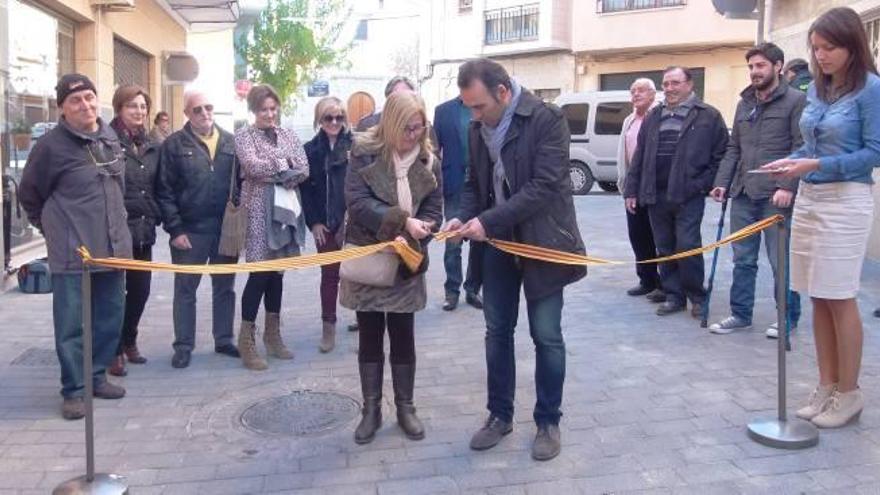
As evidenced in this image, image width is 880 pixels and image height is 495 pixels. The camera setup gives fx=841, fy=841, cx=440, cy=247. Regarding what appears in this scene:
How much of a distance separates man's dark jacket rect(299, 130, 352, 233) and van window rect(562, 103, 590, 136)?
12.9m

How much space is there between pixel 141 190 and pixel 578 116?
1399cm

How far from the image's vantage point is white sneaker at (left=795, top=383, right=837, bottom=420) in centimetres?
429

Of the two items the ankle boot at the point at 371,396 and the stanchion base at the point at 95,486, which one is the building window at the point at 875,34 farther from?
the stanchion base at the point at 95,486

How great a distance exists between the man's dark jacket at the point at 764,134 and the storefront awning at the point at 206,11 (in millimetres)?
11020

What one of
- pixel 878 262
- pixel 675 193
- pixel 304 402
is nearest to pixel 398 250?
pixel 304 402

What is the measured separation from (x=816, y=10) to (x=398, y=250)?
9055mm

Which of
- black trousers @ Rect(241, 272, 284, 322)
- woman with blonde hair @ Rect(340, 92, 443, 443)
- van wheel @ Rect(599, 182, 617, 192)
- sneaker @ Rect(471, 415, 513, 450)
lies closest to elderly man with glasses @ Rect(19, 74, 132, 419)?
black trousers @ Rect(241, 272, 284, 322)

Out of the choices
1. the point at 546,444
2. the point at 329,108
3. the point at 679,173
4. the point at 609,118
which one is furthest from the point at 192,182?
the point at 609,118

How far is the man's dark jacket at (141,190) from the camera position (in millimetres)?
5285

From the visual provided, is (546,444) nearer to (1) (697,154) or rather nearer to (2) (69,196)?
(2) (69,196)

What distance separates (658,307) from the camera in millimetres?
6930

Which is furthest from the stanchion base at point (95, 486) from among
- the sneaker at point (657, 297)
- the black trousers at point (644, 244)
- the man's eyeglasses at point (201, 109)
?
the black trousers at point (644, 244)

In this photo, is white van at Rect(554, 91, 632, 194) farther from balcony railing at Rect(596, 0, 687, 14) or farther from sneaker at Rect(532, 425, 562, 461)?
sneaker at Rect(532, 425, 562, 461)

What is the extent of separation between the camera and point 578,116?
1820 cm
